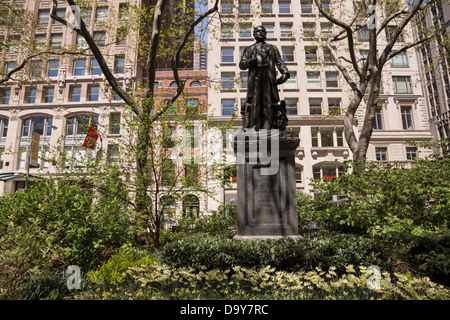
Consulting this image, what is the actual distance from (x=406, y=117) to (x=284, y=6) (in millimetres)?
22274

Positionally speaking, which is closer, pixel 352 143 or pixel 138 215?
pixel 138 215

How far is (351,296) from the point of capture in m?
3.91

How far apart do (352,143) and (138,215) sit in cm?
1101

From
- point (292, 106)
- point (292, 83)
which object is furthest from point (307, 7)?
point (292, 106)

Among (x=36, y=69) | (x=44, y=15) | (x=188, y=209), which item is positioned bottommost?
(x=188, y=209)

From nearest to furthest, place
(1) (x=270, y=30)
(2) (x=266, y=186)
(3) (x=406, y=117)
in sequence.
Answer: (2) (x=266, y=186) → (3) (x=406, y=117) → (1) (x=270, y=30)

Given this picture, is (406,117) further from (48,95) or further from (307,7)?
(48,95)

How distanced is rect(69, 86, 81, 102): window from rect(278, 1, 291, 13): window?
3021cm

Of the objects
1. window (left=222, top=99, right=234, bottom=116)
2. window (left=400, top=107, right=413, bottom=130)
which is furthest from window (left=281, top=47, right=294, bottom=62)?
window (left=400, top=107, right=413, bottom=130)

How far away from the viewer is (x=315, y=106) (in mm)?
34750

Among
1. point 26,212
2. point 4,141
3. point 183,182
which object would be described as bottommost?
point 26,212

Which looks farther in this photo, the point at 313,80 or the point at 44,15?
the point at 44,15

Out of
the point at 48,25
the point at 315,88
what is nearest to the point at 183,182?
the point at 315,88

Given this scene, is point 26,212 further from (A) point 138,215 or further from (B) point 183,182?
(B) point 183,182
